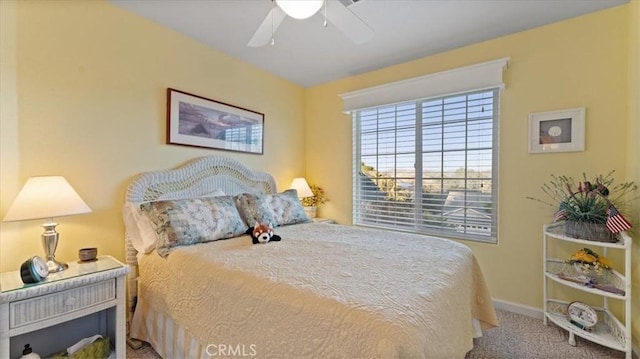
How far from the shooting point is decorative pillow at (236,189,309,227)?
8.29 ft

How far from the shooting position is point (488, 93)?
274cm

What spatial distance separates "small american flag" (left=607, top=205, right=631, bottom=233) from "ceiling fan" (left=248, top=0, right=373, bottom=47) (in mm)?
2010

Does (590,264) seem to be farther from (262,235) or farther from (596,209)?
(262,235)

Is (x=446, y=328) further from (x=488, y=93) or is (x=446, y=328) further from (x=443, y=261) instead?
(x=488, y=93)

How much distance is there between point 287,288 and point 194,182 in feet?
5.73

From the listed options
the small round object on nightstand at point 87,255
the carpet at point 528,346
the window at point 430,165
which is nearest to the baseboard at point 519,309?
the carpet at point 528,346

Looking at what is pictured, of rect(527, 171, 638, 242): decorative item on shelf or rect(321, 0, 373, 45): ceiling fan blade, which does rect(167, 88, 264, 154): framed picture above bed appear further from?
rect(527, 171, 638, 242): decorative item on shelf

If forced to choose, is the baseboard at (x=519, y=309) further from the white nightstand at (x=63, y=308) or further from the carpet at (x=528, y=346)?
the white nightstand at (x=63, y=308)

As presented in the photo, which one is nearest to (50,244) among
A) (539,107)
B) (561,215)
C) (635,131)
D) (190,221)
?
(190,221)

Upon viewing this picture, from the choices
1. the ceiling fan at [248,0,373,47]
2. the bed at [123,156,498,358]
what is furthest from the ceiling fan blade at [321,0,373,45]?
the bed at [123,156,498,358]

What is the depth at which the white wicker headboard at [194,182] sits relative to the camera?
87.1 inches

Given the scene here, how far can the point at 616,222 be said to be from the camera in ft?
6.16

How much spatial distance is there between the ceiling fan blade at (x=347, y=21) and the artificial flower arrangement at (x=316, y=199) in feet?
7.39

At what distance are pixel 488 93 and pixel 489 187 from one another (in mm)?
903
